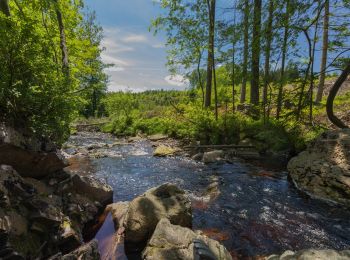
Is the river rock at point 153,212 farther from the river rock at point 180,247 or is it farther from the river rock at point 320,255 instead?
the river rock at point 320,255

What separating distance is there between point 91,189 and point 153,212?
1989 millimetres

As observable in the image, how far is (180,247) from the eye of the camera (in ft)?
12.5

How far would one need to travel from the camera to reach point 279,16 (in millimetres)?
10578

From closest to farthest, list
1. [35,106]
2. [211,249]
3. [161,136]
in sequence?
[211,249]
[35,106]
[161,136]

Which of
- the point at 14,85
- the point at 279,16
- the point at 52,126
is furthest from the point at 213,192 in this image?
the point at 279,16

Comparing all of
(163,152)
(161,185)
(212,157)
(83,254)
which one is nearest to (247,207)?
(161,185)

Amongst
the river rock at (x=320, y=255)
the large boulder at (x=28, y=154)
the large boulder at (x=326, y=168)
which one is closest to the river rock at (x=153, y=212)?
the large boulder at (x=28, y=154)

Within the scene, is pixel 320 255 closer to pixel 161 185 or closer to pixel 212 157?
pixel 161 185

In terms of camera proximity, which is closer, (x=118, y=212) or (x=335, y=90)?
(x=118, y=212)

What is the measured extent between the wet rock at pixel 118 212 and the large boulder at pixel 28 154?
4.62 feet

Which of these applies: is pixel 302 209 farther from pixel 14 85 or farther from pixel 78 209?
pixel 14 85

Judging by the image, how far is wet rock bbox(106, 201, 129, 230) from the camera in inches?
204

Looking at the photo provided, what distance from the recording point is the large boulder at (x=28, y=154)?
4.58m

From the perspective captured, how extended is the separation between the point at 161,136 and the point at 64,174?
1407 centimetres
